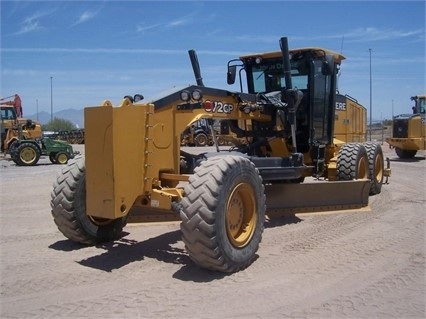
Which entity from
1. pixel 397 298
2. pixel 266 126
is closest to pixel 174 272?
pixel 397 298

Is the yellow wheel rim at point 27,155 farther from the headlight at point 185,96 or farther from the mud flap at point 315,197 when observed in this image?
the headlight at point 185,96

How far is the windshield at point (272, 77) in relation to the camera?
851cm

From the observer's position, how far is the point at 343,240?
6266mm

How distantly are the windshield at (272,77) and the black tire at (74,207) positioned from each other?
4221 millimetres

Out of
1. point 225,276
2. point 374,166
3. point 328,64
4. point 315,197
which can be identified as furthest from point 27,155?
point 225,276

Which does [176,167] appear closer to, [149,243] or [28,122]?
[149,243]

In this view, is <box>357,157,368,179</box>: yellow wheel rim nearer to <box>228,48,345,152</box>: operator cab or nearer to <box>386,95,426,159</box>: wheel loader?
<box>228,48,345,152</box>: operator cab

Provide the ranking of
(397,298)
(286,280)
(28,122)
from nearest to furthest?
(397,298), (286,280), (28,122)

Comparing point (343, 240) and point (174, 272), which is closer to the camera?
point (174, 272)

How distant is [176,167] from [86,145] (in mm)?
1118

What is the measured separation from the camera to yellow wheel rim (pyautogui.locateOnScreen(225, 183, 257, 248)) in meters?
5.14

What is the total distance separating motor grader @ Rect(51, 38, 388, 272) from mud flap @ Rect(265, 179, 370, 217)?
0.06 feet

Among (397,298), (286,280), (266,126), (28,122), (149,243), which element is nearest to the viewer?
(397,298)

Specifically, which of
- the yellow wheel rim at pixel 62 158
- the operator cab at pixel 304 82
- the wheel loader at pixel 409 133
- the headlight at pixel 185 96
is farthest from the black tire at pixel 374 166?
the yellow wheel rim at pixel 62 158
